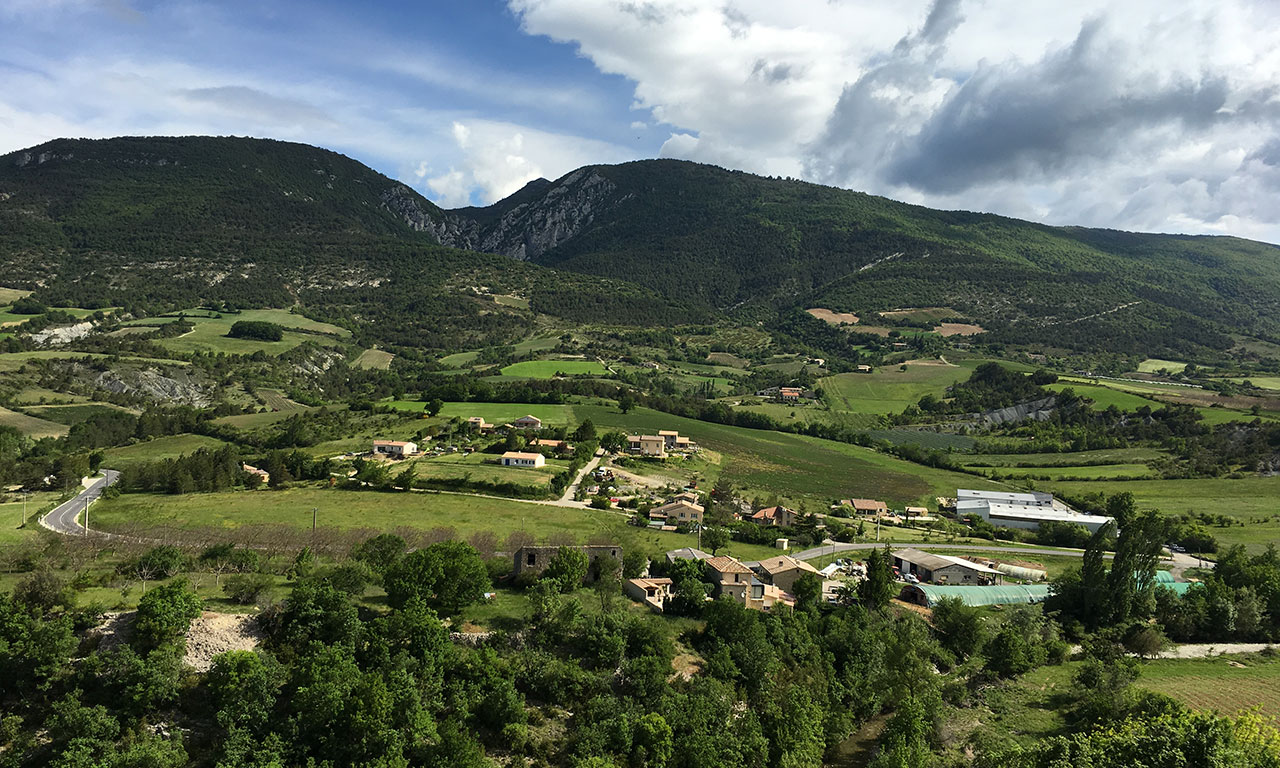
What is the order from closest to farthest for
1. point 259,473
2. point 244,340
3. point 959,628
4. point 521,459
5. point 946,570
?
point 959,628
point 946,570
point 259,473
point 521,459
point 244,340

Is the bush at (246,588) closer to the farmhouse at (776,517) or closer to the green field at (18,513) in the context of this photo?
the green field at (18,513)

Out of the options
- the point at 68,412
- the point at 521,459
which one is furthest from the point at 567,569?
the point at 68,412

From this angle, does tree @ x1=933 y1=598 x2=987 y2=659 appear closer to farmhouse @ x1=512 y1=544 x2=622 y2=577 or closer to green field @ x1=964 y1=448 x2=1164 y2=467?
farmhouse @ x1=512 y1=544 x2=622 y2=577

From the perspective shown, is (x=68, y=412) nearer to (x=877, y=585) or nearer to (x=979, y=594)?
(x=877, y=585)

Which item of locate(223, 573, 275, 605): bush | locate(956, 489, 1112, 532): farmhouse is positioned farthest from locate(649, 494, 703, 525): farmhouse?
locate(223, 573, 275, 605): bush

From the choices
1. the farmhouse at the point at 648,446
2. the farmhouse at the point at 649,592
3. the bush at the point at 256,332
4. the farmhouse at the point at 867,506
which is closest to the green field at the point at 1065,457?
the farmhouse at the point at 867,506

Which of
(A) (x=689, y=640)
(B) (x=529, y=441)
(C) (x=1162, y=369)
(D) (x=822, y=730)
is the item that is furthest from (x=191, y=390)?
(C) (x=1162, y=369)

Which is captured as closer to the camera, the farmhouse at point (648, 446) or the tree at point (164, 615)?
the tree at point (164, 615)
